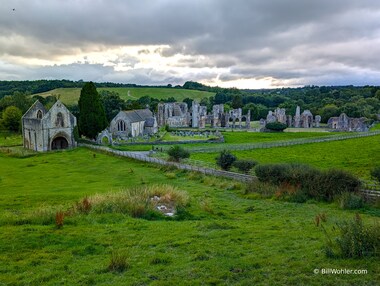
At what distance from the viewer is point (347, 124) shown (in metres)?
99.6

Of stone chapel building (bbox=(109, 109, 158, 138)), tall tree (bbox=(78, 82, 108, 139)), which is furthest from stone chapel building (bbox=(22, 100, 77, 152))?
stone chapel building (bbox=(109, 109, 158, 138))

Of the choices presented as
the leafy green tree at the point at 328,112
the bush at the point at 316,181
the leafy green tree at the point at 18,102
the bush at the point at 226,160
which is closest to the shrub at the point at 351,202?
the bush at the point at 316,181

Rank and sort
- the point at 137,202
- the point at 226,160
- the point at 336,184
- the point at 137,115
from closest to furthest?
the point at 137,202 → the point at 336,184 → the point at 226,160 → the point at 137,115

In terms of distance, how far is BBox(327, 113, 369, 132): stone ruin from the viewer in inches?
3759

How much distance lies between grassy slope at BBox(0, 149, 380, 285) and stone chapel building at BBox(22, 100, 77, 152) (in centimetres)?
3605

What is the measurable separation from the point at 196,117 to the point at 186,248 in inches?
3827

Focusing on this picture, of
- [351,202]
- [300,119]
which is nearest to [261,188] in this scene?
[351,202]

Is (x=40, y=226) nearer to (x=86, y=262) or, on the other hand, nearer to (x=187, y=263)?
(x=86, y=262)

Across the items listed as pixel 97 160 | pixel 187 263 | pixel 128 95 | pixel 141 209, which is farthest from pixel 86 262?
pixel 128 95

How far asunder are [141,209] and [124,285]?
7566mm

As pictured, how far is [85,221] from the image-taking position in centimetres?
1369

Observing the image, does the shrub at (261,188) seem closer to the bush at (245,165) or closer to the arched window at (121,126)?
the bush at (245,165)

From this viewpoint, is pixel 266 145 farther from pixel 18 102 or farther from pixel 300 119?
pixel 18 102

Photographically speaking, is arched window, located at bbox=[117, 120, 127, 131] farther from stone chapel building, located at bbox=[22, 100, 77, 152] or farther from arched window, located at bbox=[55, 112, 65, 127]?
arched window, located at bbox=[55, 112, 65, 127]
